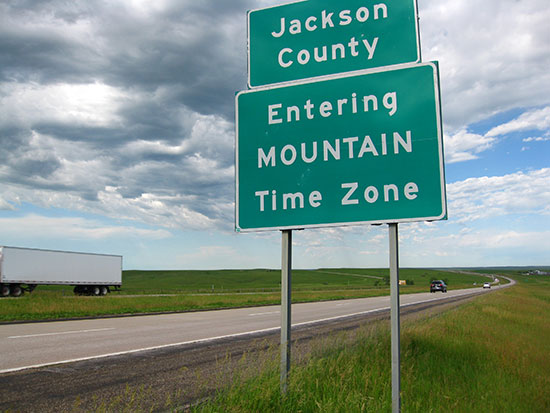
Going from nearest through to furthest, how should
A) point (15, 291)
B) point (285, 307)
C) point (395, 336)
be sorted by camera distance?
1. point (395, 336)
2. point (285, 307)
3. point (15, 291)

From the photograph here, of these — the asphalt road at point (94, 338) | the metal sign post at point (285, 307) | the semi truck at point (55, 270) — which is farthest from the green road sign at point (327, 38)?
the semi truck at point (55, 270)

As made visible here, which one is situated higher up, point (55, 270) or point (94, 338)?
point (55, 270)

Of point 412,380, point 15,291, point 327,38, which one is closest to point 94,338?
point 412,380

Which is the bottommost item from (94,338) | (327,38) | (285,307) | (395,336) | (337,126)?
(94,338)

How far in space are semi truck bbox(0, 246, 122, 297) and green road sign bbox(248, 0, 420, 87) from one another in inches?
1408

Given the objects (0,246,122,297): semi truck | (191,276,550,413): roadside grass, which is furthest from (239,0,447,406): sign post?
(0,246,122,297): semi truck

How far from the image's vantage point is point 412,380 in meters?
5.63

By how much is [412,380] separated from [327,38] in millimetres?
4497

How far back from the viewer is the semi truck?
33750mm

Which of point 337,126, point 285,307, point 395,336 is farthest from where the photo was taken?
point 337,126

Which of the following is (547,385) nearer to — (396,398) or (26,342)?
(396,398)

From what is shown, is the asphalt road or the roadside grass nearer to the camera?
the roadside grass

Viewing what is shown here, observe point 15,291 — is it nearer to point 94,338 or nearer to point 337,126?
point 94,338

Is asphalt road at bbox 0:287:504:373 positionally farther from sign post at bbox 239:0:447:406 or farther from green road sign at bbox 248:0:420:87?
green road sign at bbox 248:0:420:87
